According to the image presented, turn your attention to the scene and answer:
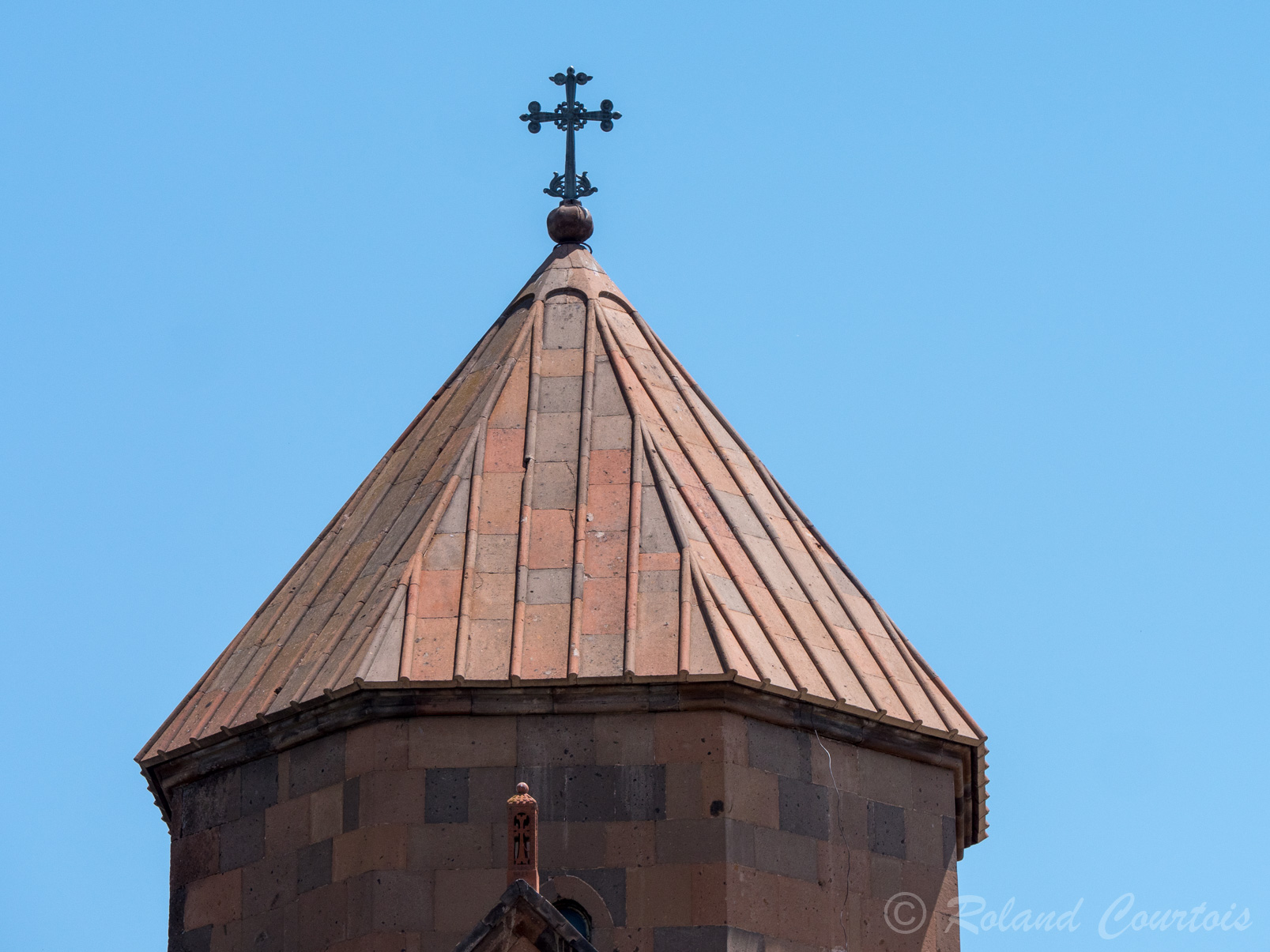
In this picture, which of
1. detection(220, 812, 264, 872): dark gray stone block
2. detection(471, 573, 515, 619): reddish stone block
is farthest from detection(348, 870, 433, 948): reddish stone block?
detection(471, 573, 515, 619): reddish stone block

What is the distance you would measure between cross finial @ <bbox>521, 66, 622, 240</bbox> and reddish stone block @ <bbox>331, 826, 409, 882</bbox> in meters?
5.89

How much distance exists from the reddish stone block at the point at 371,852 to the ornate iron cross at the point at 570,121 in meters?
5.96

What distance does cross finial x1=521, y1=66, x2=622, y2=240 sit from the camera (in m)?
20.0

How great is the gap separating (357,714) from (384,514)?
2137mm

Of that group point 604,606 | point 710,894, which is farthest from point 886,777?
point 604,606

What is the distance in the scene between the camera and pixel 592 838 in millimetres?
15734

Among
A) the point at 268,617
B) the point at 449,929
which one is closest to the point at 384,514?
the point at 268,617

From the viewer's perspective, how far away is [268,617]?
59.0 feet

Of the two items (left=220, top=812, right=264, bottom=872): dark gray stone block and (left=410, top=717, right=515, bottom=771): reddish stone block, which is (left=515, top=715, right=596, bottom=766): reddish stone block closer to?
(left=410, top=717, right=515, bottom=771): reddish stone block

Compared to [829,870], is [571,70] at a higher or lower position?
higher

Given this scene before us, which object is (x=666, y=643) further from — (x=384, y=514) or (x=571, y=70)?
(x=571, y=70)

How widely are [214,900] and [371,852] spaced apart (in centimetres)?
142

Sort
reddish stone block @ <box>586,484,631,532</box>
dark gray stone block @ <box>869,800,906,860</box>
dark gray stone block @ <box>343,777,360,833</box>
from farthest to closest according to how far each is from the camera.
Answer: reddish stone block @ <box>586,484,631,532</box> < dark gray stone block @ <box>869,800,906,860</box> < dark gray stone block @ <box>343,777,360,833</box>

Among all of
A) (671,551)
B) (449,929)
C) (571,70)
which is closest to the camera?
(449,929)
